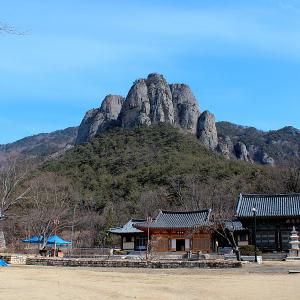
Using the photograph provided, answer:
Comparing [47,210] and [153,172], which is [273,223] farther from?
[153,172]

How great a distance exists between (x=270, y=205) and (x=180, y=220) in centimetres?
911

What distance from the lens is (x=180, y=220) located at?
45312 millimetres

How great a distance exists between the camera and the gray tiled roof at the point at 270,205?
38656mm

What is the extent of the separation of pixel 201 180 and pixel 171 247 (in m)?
28.0

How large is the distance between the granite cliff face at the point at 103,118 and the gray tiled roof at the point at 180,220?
2361 inches

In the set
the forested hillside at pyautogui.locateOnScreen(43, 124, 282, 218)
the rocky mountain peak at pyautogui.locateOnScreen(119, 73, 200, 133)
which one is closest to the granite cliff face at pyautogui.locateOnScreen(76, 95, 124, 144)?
the rocky mountain peak at pyautogui.locateOnScreen(119, 73, 200, 133)

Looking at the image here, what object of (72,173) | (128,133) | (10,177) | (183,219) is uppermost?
(128,133)

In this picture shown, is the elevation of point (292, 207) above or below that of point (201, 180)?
below

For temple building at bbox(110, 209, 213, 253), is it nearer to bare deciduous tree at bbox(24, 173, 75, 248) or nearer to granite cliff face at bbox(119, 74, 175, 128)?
bare deciduous tree at bbox(24, 173, 75, 248)

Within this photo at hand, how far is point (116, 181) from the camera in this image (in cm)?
7769

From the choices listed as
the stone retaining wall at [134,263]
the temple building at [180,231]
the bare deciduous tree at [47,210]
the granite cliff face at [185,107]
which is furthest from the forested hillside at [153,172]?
the stone retaining wall at [134,263]

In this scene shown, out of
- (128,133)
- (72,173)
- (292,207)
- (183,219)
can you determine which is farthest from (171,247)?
(128,133)

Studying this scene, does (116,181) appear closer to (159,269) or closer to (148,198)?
(148,198)

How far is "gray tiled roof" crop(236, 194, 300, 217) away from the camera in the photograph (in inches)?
1522
